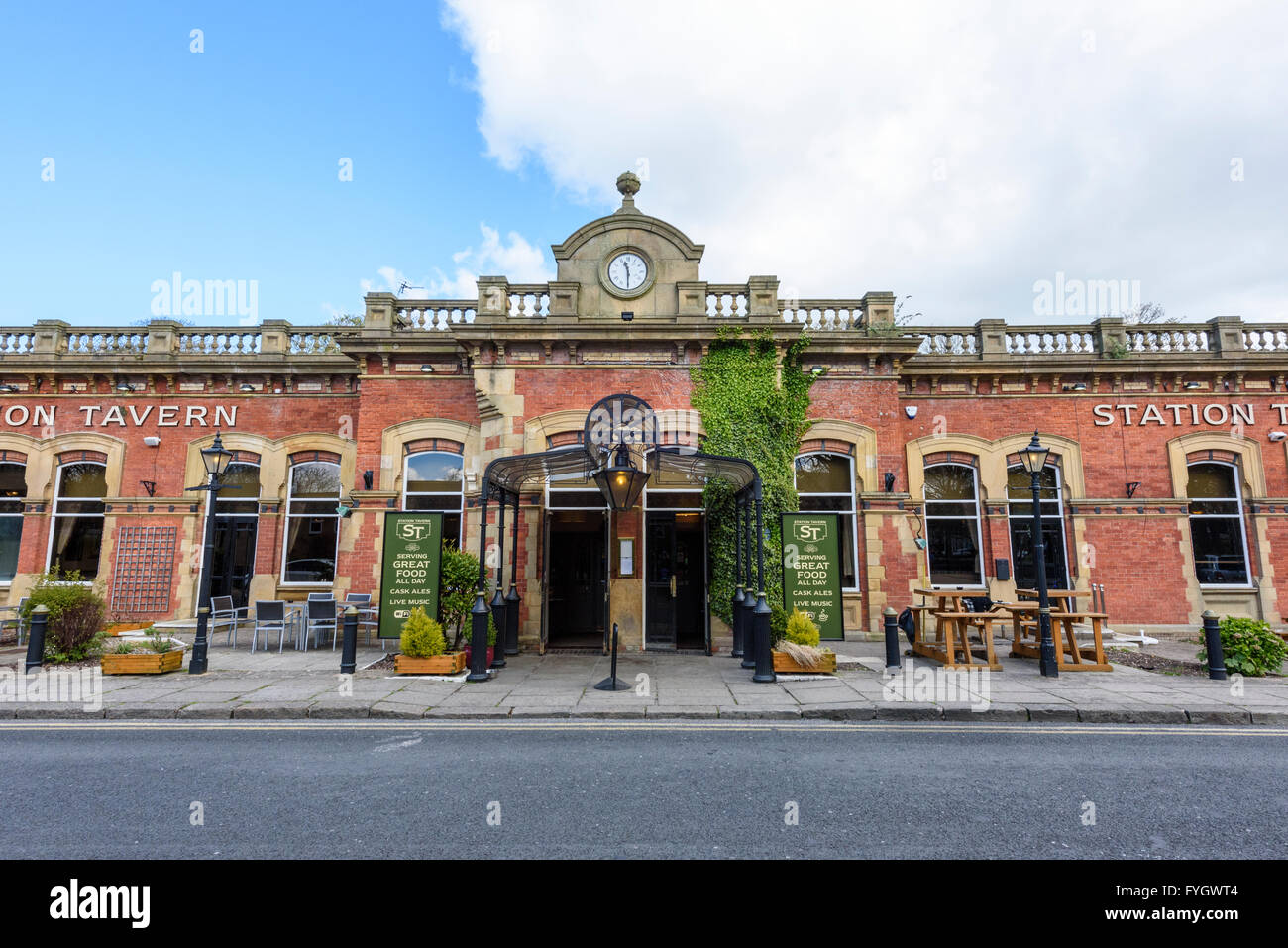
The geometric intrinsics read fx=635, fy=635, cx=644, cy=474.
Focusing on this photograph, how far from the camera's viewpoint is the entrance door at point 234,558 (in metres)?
15.2

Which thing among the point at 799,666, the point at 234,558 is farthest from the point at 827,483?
the point at 234,558

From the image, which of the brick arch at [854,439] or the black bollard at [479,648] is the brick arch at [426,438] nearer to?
the black bollard at [479,648]

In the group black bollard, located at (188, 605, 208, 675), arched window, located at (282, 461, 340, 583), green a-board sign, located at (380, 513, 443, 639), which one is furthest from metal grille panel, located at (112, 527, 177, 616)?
green a-board sign, located at (380, 513, 443, 639)

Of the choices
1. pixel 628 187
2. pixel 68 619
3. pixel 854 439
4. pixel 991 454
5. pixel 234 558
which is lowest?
pixel 68 619

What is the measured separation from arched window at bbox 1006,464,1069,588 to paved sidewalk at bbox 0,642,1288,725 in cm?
446

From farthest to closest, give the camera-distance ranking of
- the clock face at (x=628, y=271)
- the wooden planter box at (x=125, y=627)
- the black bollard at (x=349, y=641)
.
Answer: the clock face at (x=628, y=271) < the wooden planter box at (x=125, y=627) < the black bollard at (x=349, y=641)

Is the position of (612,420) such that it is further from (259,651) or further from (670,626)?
(259,651)

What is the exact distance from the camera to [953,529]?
14.8 meters

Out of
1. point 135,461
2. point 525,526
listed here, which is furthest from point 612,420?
point 135,461

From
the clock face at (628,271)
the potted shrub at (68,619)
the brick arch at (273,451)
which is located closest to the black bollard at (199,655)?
the potted shrub at (68,619)

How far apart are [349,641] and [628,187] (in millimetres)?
10843

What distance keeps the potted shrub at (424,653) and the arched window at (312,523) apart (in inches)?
243

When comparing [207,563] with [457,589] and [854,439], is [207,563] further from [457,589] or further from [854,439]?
[854,439]
